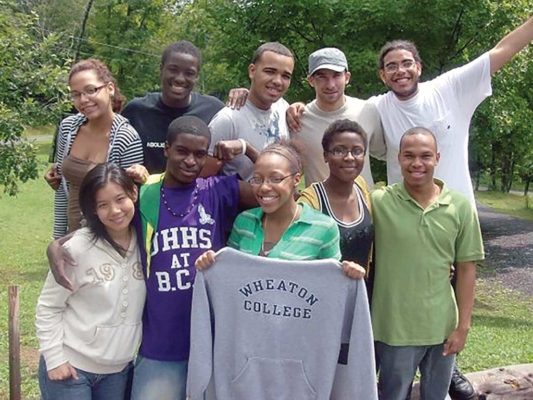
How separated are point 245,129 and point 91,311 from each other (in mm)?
1224

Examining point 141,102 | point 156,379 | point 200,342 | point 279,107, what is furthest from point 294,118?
point 156,379

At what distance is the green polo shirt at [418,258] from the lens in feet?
11.4

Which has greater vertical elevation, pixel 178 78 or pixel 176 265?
pixel 178 78

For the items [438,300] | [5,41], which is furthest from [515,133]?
[438,300]

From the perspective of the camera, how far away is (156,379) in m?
3.21

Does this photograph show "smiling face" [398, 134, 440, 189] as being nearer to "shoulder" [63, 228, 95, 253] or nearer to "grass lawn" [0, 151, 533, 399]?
"shoulder" [63, 228, 95, 253]

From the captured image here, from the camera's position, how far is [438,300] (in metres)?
3.52

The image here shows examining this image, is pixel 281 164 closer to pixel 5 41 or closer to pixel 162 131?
pixel 162 131

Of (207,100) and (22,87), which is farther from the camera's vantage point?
(22,87)

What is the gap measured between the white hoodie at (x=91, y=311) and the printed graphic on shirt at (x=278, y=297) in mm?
510

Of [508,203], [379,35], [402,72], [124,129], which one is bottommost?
[508,203]

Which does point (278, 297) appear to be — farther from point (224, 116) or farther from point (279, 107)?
point (279, 107)

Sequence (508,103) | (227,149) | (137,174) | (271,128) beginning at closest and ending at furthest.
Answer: (137,174)
(227,149)
(271,128)
(508,103)

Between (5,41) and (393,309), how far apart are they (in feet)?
21.1
